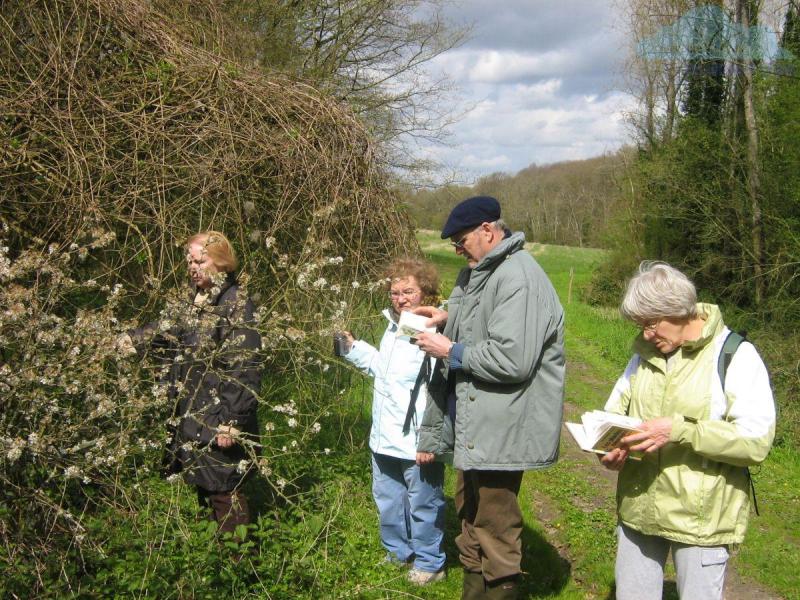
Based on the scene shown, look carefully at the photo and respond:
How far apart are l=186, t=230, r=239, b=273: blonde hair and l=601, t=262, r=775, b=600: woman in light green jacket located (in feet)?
6.25

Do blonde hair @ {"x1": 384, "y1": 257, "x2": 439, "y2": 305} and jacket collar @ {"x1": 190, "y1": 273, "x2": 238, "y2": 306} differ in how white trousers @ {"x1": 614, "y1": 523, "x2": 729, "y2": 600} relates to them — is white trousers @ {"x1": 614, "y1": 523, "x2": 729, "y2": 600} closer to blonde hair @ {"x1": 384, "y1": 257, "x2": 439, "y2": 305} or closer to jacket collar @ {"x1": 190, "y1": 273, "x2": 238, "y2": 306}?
blonde hair @ {"x1": 384, "y1": 257, "x2": 439, "y2": 305}

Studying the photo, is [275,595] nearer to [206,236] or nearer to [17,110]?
[206,236]

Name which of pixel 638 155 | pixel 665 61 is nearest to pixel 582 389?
pixel 665 61

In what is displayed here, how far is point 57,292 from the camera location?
346cm

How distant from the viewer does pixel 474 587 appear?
3.58 m

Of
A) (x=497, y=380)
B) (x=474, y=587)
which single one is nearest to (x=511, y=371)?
(x=497, y=380)

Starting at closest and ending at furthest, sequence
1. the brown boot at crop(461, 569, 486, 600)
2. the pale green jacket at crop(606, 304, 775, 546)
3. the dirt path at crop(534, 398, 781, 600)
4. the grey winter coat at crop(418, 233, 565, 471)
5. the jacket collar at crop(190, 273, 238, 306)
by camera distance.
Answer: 1. the pale green jacket at crop(606, 304, 775, 546)
2. the grey winter coat at crop(418, 233, 565, 471)
3. the brown boot at crop(461, 569, 486, 600)
4. the jacket collar at crop(190, 273, 238, 306)
5. the dirt path at crop(534, 398, 781, 600)

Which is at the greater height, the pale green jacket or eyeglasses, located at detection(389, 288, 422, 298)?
eyeglasses, located at detection(389, 288, 422, 298)

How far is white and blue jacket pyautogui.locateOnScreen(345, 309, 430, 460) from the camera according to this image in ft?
13.3

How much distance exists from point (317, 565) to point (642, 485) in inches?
64.5

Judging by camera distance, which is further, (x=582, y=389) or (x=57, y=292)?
(x=582, y=389)

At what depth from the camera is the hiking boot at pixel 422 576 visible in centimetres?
412

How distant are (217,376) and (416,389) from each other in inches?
43.5

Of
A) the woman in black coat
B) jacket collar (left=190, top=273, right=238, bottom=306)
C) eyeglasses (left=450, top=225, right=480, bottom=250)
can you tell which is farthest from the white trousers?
jacket collar (left=190, top=273, right=238, bottom=306)
